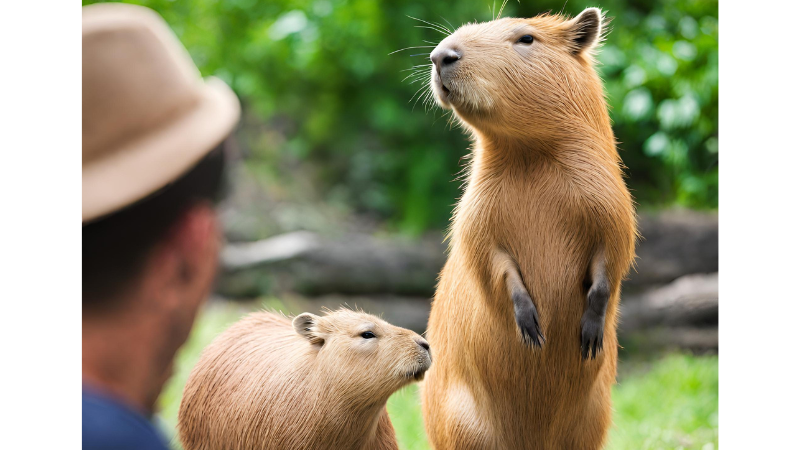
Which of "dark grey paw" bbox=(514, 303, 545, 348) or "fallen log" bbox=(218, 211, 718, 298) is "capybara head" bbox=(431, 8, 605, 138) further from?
"fallen log" bbox=(218, 211, 718, 298)

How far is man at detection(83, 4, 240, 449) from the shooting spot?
5.08ft

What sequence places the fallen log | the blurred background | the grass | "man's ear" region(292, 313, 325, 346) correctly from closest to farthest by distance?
"man's ear" region(292, 313, 325, 346), the grass, the blurred background, the fallen log

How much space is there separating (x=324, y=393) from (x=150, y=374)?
62 cm

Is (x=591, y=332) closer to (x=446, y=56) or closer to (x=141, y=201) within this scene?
(x=446, y=56)

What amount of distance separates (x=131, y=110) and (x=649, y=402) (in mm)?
3344

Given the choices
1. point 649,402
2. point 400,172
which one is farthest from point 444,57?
point 400,172

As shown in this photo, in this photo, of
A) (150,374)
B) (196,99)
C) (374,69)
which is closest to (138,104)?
(196,99)

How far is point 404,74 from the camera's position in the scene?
14.6 feet

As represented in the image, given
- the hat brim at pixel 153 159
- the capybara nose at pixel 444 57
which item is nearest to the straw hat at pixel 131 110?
the hat brim at pixel 153 159

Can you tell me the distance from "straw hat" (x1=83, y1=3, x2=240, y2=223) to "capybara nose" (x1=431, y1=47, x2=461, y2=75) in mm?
667

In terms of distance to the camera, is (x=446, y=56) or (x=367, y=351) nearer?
(x=446, y=56)

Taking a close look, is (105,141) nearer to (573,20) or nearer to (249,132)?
(573,20)

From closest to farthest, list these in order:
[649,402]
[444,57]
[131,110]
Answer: [131,110], [444,57], [649,402]

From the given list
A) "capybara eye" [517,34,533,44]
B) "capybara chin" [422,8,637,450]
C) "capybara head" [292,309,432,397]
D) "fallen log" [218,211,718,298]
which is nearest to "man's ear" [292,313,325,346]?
"capybara head" [292,309,432,397]
